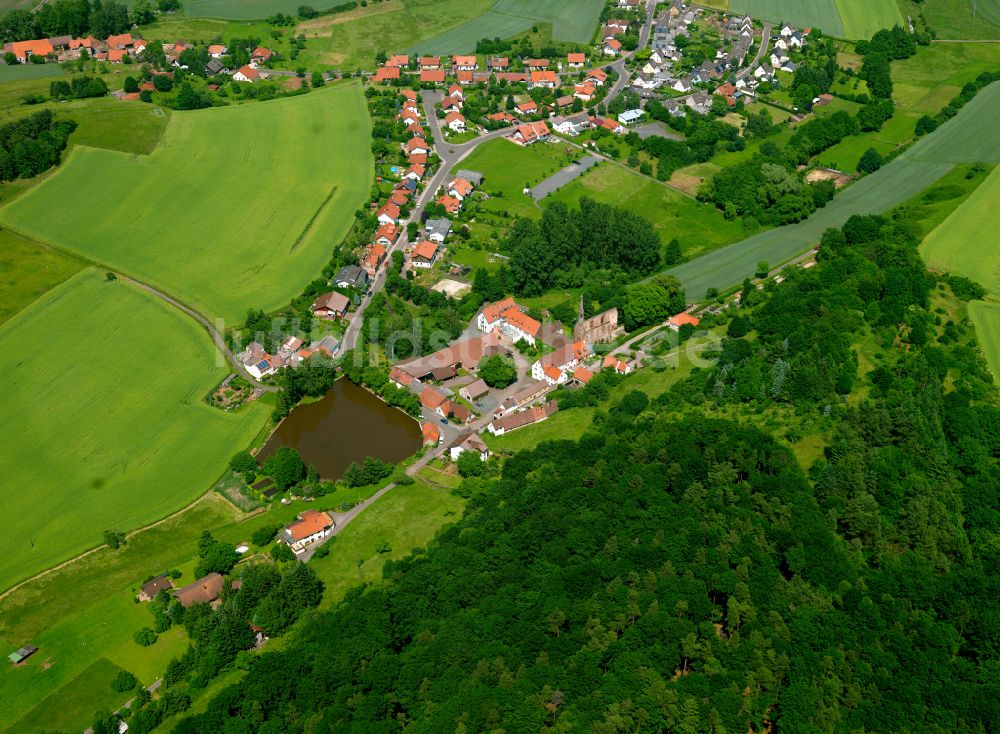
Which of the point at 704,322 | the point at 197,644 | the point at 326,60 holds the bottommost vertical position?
the point at 197,644

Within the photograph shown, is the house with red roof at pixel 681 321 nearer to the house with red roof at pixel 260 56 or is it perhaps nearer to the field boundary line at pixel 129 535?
the field boundary line at pixel 129 535

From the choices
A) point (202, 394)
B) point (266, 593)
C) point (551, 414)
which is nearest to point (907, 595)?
point (551, 414)

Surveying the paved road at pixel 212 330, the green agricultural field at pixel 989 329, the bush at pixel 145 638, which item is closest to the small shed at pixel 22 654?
the bush at pixel 145 638

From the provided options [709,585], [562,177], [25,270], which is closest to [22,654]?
[709,585]

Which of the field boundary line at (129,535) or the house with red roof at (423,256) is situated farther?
the house with red roof at (423,256)

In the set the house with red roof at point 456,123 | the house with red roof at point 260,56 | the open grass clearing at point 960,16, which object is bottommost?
the house with red roof at point 456,123

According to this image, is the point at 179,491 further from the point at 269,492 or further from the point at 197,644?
the point at 197,644

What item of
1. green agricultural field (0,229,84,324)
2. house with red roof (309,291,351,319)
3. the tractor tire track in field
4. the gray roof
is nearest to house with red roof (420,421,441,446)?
house with red roof (309,291,351,319)
